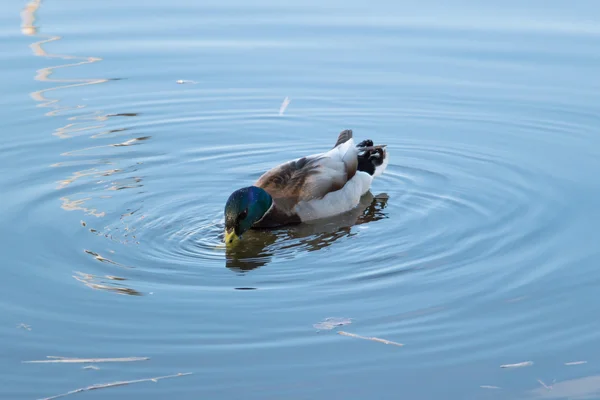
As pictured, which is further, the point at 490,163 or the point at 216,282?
the point at 490,163

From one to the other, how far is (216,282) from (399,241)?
5.04ft

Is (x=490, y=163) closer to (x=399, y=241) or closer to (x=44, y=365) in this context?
(x=399, y=241)

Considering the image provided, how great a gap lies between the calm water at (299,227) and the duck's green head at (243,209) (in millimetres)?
140

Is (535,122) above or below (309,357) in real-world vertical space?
above

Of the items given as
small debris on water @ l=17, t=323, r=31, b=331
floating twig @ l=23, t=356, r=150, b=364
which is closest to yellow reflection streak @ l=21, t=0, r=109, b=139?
small debris on water @ l=17, t=323, r=31, b=331

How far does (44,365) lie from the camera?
19.3ft

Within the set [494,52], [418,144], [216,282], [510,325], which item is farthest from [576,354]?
[494,52]

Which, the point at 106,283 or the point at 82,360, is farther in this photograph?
the point at 106,283

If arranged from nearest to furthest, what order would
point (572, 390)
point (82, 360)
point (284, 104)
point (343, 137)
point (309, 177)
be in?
point (572, 390)
point (82, 360)
point (309, 177)
point (343, 137)
point (284, 104)

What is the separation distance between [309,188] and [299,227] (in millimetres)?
385

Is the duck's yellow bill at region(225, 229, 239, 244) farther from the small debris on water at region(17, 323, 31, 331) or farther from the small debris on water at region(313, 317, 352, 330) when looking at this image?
the small debris on water at region(17, 323, 31, 331)

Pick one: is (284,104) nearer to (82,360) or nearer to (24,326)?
(24,326)

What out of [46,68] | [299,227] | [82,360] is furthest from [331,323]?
[46,68]

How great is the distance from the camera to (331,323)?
6.42 meters
